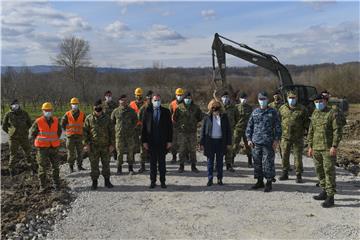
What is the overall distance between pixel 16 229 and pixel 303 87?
51.7ft

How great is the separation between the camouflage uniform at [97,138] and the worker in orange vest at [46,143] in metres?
0.74

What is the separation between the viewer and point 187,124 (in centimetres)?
1095

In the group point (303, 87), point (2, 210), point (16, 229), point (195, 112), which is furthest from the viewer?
point (303, 87)

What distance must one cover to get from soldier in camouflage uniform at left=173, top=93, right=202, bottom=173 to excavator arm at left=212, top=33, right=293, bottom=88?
6.09m

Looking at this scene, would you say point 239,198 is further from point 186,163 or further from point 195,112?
point 186,163

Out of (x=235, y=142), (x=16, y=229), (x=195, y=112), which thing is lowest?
(x=16, y=229)

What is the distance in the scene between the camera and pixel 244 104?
11.6 metres

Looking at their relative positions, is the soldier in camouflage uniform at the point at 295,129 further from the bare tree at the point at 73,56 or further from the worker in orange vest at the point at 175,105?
the bare tree at the point at 73,56

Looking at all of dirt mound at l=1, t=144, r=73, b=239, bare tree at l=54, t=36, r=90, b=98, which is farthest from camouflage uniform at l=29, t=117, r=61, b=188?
bare tree at l=54, t=36, r=90, b=98

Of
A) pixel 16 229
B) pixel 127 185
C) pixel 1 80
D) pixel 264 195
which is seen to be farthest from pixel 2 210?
pixel 1 80

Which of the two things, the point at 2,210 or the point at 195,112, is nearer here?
the point at 2,210

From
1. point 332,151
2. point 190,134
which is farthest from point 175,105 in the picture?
point 332,151

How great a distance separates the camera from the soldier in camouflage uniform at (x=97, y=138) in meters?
9.55

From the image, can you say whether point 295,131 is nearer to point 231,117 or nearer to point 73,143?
point 231,117
